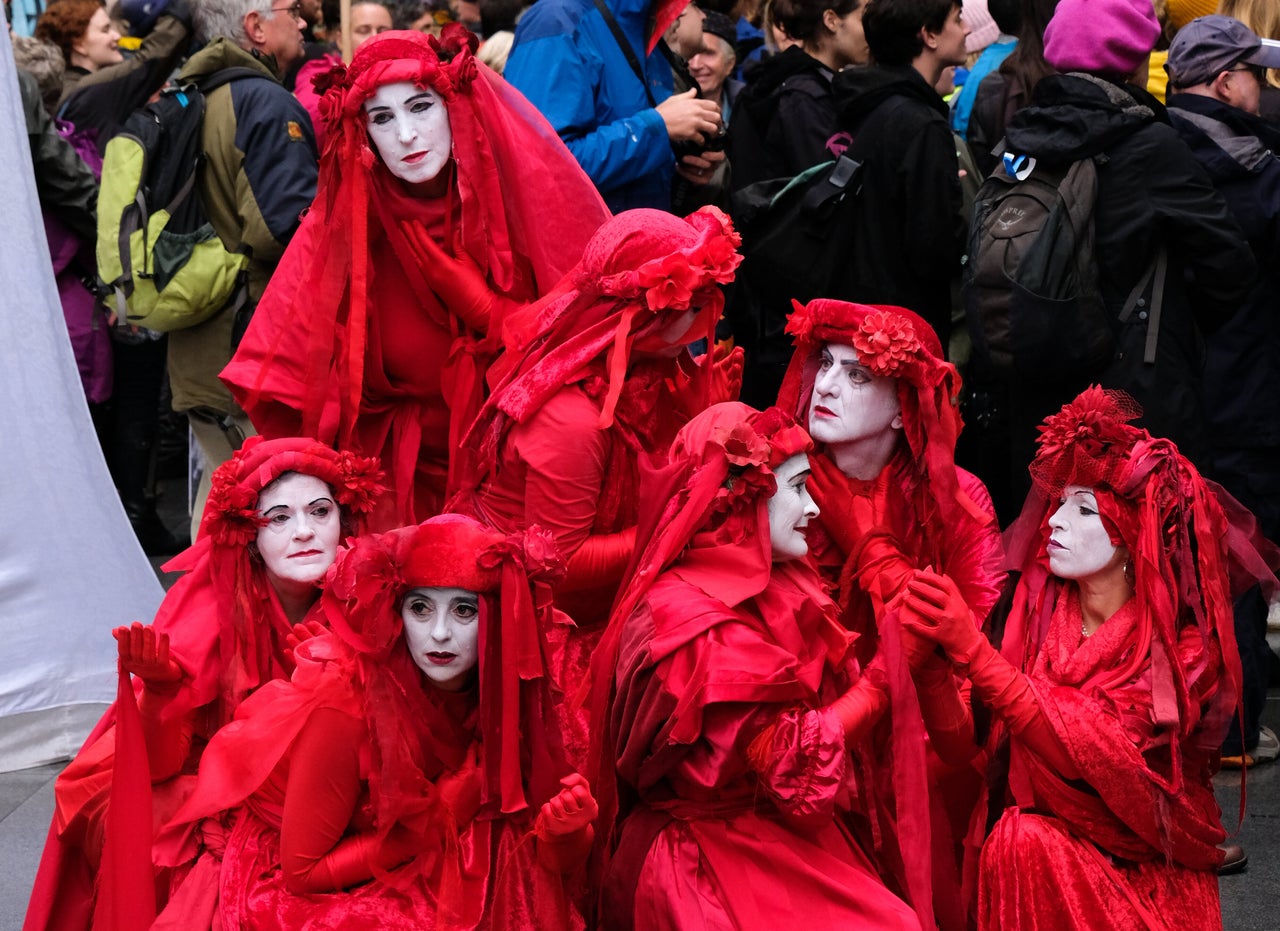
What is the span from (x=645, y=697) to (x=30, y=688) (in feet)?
8.81

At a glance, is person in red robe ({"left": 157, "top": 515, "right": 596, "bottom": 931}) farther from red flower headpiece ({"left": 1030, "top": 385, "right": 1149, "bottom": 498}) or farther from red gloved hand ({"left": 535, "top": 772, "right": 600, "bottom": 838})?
red flower headpiece ({"left": 1030, "top": 385, "right": 1149, "bottom": 498})

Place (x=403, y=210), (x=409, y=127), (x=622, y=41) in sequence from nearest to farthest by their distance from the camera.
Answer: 1. (x=409, y=127)
2. (x=403, y=210)
3. (x=622, y=41)

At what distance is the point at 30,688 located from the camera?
5.44 meters

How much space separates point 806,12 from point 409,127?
6.40 feet

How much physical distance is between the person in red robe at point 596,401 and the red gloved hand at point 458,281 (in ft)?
1.06

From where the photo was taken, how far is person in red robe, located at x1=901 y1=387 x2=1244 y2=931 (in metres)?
3.72

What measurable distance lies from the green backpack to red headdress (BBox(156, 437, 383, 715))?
160cm

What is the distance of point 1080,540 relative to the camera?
152 inches

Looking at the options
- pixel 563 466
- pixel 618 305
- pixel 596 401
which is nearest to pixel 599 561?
pixel 563 466

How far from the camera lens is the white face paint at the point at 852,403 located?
4113 mm

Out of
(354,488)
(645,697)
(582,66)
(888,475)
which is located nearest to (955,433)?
(888,475)

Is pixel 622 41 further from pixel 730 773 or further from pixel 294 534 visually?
pixel 730 773

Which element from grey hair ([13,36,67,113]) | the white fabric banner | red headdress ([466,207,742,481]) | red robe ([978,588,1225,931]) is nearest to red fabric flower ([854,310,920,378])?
red headdress ([466,207,742,481])

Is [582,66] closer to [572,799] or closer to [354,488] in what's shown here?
[354,488]
